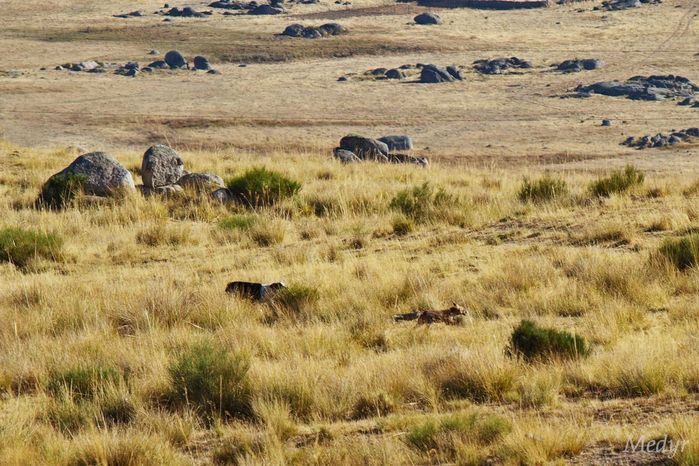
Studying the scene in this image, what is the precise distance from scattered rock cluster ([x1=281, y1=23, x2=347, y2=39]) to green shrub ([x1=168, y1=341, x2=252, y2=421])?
73229 millimetres

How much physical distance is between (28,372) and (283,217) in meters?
7.81

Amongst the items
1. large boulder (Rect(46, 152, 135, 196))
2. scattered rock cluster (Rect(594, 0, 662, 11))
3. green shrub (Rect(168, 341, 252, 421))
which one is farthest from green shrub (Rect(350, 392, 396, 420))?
scattered rock cluster (Rect(594, 0, 662, 11))

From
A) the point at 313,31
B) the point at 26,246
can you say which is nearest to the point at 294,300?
the point at 26,246

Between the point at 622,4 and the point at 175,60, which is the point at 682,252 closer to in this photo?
the point at 175,60

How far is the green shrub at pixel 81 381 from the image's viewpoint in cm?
661

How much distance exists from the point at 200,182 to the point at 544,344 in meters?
10.0

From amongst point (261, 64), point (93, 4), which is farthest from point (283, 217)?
point (93, 4)

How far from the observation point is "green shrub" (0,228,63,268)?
39.0 feet

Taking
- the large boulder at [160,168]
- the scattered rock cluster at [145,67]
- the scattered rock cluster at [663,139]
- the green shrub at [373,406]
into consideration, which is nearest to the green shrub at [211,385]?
the green shrub at [373,406]

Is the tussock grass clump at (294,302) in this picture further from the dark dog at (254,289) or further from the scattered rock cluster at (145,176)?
the scattered rock cluster at (145,176)

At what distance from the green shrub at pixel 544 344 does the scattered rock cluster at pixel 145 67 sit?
58.2 m

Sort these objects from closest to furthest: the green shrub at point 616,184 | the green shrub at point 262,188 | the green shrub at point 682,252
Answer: the green shrub at point 682,252 → the green shrub at point 616,184 → the green shrub at point 262,188

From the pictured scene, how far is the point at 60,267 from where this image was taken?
11.7 meters

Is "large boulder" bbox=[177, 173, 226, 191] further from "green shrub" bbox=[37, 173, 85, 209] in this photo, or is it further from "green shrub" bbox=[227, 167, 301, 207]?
"green shrub" bbox=[37, 173, 85, 209]
